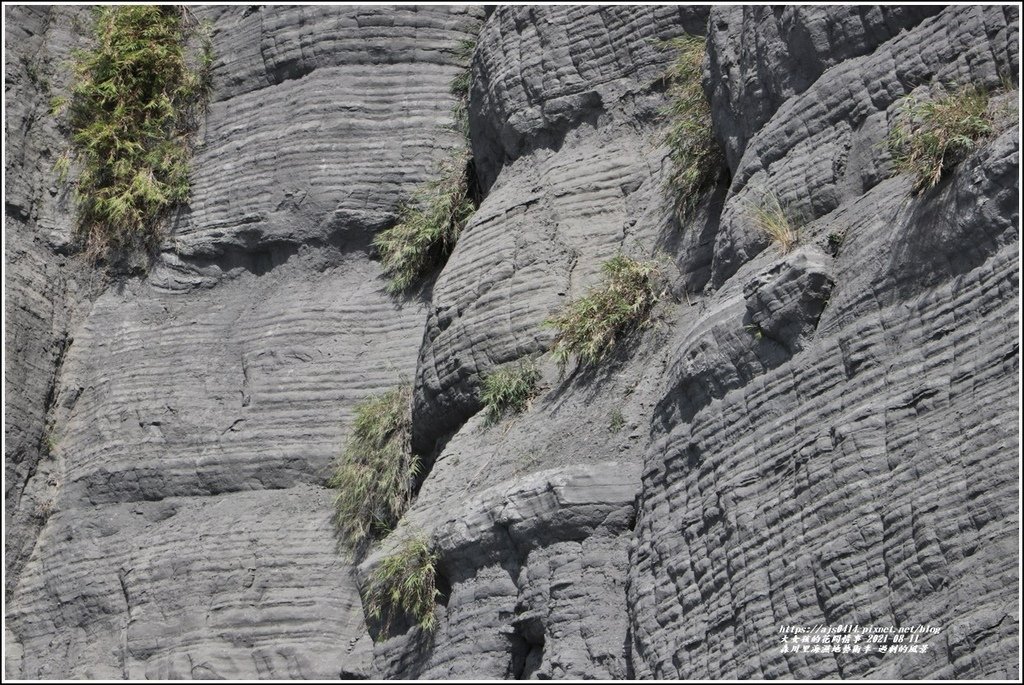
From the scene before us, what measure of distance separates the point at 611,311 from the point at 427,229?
257 cm

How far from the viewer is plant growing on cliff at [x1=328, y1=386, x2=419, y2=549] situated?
11.0 m

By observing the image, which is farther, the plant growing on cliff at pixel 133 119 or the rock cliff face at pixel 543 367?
the plant growing on cliff at pixel 133 119

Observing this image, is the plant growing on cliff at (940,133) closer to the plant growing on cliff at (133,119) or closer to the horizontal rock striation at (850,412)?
the horizontal rock striation at (850,412)

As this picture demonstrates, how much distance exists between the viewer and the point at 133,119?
44.4 ft

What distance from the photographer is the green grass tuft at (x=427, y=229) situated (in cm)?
1200

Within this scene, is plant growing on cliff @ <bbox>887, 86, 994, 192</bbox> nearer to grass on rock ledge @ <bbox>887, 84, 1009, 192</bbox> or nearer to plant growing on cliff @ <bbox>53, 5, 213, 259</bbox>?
grass on rock ledge @ <bbox>887, 84, 1009, 192</bbox>

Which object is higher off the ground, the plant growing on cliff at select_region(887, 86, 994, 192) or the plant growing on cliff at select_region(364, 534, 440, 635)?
the plant growing on cliff at select_region(887, 86, 994, 192)

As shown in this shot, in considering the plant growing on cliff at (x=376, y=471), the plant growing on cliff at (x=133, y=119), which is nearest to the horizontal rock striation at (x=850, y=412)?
the plant growing on cliff at (x=376, y=471)

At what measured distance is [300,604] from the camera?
11.0m

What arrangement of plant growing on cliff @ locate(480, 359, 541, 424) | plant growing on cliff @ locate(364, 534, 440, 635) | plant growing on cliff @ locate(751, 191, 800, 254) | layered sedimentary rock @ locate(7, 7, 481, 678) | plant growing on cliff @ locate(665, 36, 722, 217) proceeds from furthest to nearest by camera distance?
1. layered sedimentary rock @ locate(7, 7, 481, 678)
2. plant growing on cliff @ locate(480, 359, 541, 424)
3. plant growing on cliff @ locate(665, 36, 722, 217)
4. plant growing on cliff @ locate(364, 534, 440, 635)
5. plant growing on cliff @ locate(751, 191, 800, 254)

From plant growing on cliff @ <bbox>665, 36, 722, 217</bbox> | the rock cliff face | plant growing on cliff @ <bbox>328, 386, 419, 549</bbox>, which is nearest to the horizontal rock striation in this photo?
the rock cliff face

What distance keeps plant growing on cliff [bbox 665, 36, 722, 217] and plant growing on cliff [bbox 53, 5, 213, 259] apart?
402 cm

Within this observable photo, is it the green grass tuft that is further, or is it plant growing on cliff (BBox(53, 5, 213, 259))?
plant growing on cliff (BBox(53, 5, 213, 259))

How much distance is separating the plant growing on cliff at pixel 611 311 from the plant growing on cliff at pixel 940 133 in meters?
1.85
